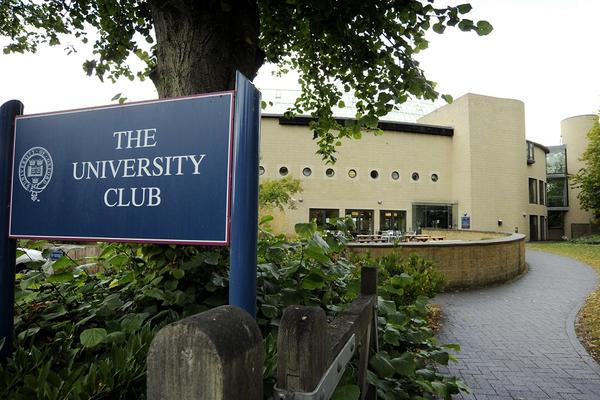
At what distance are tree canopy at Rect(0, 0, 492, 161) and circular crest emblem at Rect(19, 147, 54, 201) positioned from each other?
0.94 metres

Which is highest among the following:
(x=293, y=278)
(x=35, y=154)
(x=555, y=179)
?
(x=555, y=179)

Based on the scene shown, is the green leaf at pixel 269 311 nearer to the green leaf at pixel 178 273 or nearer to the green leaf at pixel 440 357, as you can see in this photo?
the green leaf at pixel 178 273

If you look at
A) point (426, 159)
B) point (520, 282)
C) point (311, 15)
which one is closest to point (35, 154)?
point (311, 15)

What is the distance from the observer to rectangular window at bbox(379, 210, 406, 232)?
124 feet

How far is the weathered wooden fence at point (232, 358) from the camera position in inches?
28.4

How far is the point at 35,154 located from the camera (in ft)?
7.07

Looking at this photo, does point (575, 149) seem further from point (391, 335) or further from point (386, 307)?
point (391, 335)

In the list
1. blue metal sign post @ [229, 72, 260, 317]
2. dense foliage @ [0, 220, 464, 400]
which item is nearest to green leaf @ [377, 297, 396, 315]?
dense foliage @ [0, 220, 464, 400]

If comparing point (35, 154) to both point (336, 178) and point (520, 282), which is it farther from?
point (336, 178)

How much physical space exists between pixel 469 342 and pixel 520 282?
24.5 feet

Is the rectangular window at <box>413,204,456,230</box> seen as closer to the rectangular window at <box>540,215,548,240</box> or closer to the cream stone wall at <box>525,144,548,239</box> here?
the cream stone wall at <box>525,144,548,239</box>

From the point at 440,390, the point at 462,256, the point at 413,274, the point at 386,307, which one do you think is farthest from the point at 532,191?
the point at 440,390

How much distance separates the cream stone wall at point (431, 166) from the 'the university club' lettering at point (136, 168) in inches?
1319

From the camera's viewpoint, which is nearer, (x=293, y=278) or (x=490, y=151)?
(x=293, y=278)
